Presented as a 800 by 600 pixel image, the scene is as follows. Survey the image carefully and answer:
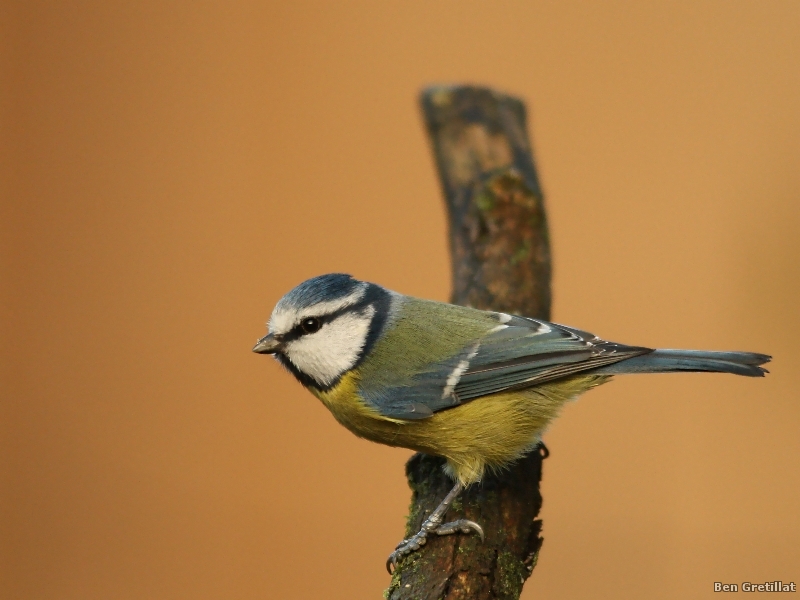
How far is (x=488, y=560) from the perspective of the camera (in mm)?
1215

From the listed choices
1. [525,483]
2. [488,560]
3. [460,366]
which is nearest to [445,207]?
[460,366]

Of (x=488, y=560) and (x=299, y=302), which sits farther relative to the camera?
(x=299, y=302)

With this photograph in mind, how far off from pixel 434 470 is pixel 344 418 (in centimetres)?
23

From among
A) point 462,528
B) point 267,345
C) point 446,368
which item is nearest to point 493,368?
point 446,368

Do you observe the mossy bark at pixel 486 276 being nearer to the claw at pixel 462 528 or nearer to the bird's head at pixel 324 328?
the claw at pixel 462 528

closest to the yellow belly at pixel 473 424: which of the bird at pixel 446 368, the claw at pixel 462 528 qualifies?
the bird at pixel 446 368

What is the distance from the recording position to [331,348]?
1396 millimetres

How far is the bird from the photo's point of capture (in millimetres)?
1352

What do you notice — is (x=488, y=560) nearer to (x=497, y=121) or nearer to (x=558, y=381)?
(x=558, y=381)

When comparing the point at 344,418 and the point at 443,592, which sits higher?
the point at 344,418

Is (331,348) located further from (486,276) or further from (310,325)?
(486,276)

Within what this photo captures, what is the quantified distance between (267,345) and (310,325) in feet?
0.29

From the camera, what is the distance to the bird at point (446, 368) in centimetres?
135

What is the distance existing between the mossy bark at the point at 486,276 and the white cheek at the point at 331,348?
1.00ft
